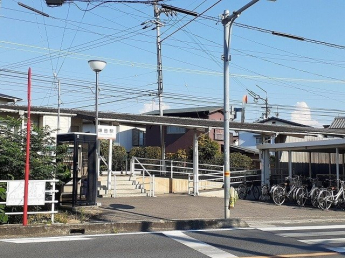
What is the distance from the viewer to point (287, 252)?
9.49 meters

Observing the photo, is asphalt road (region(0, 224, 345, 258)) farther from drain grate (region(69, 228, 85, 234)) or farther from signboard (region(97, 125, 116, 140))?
signboard (region(97, 125, 116, 140))

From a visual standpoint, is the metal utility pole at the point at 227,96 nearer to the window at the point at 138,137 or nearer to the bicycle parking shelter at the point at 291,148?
the bicycle parking shelter at the point at 291,148

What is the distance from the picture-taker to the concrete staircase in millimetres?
19422

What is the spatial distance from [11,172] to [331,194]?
12.3 m

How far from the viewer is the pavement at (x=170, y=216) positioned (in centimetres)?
1192

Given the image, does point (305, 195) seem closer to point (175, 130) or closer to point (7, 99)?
point (7, 99)

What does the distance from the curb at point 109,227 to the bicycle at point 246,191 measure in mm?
9321

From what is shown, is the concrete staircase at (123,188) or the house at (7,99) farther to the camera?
the house at (7,99)

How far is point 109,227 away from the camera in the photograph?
12.2m

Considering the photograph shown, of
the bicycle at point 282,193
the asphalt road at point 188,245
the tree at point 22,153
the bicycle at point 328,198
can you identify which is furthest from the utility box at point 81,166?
the bicycle at point 328,198

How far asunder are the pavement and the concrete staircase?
1008 millimetres

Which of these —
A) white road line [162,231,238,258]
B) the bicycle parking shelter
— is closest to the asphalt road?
white road line [162,231,238,258]

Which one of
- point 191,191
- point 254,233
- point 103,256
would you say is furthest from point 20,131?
point 191,191

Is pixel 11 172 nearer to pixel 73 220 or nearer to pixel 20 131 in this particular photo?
pixel 20 131
